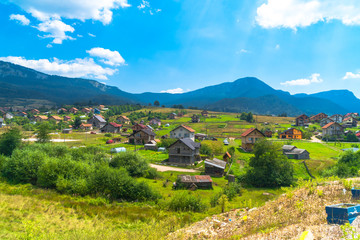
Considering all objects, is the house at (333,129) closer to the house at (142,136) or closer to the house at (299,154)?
the house at (299,154)

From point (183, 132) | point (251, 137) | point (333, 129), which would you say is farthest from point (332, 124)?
point (183, 132)

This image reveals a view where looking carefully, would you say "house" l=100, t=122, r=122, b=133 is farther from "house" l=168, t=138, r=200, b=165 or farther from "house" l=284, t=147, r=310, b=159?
"house" l=284, t=147, r=310, b=159

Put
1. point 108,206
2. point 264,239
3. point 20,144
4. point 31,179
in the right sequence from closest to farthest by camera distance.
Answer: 1. point 264,239
2. point 108,206
3. point 31,179
4. point 20,144

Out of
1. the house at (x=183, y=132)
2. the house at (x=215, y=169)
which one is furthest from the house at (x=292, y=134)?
the house at (x=215, y=169)

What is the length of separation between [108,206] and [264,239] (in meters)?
20.7

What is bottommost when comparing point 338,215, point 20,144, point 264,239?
point 20,144

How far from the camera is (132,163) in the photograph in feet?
118

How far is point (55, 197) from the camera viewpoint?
25672 millimetres

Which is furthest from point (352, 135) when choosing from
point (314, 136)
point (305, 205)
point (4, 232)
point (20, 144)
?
point (20, 144)

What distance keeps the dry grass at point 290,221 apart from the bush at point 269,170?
18423mm

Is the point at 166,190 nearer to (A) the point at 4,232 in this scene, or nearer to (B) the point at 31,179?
(A) the point at 4,232

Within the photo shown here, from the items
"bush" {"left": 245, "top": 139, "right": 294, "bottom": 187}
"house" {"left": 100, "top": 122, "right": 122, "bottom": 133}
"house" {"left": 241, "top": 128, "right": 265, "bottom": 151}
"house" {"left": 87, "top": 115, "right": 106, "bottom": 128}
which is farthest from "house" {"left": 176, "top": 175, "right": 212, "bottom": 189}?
"house" {"left": 87, "top": 115, "right": 106, "bottom": 128}

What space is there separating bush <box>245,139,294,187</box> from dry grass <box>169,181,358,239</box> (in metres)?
18.4

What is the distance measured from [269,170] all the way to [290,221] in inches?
1009
